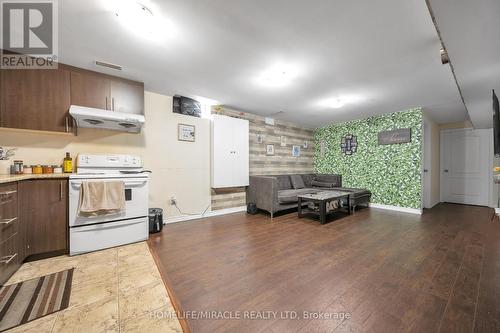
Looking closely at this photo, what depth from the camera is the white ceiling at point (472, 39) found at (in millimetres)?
1265

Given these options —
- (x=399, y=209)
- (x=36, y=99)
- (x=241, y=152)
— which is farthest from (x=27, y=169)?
(x=399, y=209)

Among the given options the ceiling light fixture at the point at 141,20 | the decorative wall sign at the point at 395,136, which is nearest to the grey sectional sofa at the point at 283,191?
the decorative wall sign at the point at 395,136

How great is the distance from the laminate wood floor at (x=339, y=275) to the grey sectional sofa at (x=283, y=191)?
0.79 meters

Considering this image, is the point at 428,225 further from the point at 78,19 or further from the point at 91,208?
the point at 78,19

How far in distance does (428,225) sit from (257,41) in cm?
417

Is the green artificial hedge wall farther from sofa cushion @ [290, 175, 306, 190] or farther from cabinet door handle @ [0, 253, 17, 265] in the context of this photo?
cabinet door handle @ [0, 253, 17, 265]

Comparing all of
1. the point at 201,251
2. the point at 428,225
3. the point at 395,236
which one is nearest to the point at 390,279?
the point at 395,236

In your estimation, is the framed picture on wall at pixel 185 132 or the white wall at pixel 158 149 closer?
the white wall at pixel 158 149

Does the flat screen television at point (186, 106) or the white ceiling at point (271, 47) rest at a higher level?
the white ceiling at point (271, 47)

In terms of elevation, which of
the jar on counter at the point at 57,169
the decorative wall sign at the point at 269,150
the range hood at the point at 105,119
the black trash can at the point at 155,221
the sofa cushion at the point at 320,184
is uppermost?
the range hood at the point at 105,119

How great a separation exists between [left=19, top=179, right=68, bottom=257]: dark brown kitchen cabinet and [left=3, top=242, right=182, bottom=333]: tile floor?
153 millimetres

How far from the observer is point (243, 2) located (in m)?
1.56

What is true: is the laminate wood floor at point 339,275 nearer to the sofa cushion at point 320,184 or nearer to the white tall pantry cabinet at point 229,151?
the white tall pantry cabinet at point 229,151

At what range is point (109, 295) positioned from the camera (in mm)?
1588
